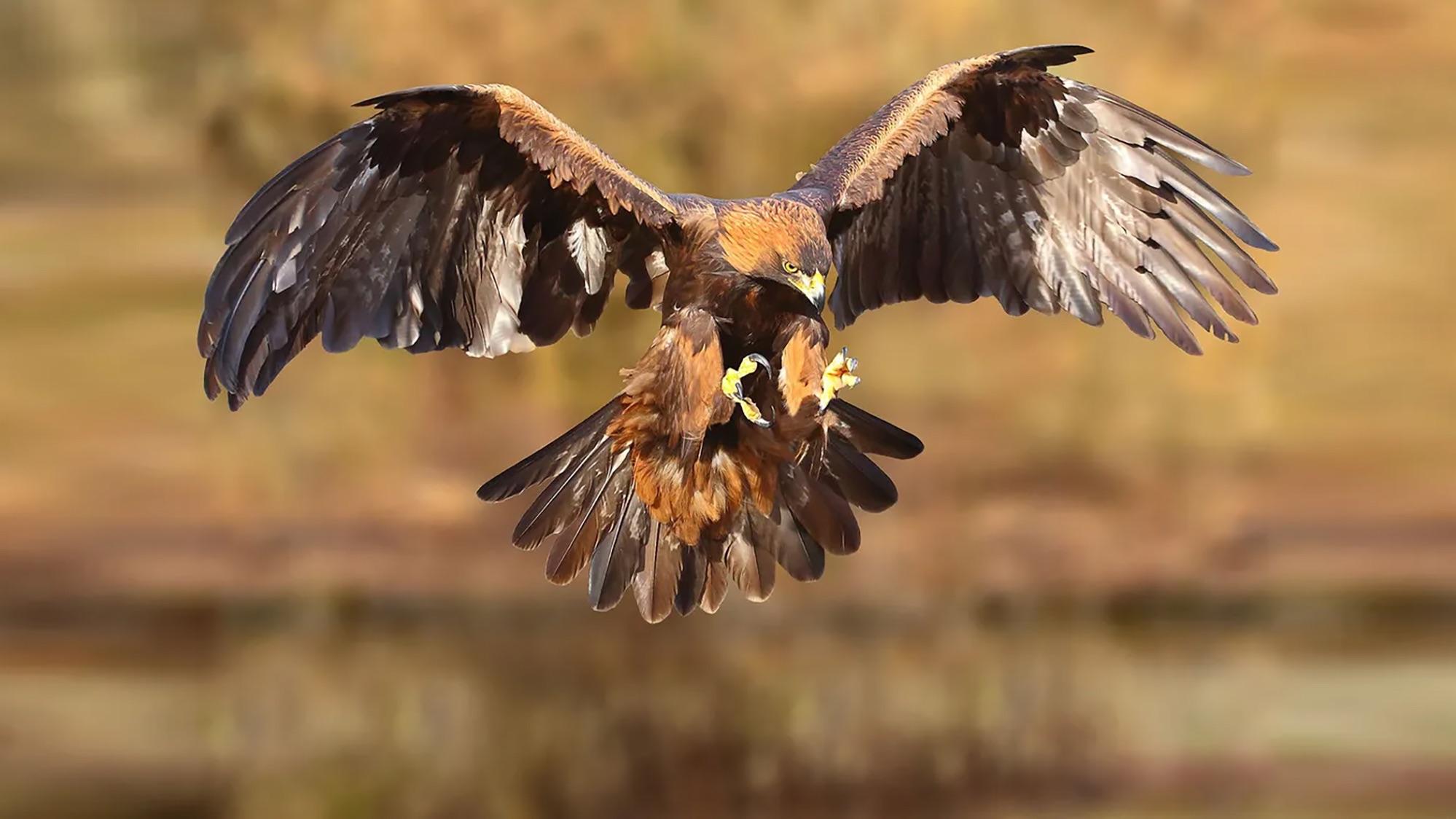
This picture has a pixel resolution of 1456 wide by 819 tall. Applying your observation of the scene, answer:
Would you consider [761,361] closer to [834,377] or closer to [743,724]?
[834,377]

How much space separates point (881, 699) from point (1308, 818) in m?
1.98

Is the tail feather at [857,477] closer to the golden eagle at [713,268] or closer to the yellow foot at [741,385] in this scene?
the golden eagle at [713,268]

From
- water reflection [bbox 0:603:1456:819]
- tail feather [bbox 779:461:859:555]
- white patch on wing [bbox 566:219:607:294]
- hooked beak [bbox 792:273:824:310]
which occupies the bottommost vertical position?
water reflection [bbox 0:603:1456:819]

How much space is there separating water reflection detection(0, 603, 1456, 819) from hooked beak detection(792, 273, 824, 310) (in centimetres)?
322

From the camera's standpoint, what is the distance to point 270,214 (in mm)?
4109

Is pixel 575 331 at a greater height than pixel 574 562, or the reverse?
pixel 575 331

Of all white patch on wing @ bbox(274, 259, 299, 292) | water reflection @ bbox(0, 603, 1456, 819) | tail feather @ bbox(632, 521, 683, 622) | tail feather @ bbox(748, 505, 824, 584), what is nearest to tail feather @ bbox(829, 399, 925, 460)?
tail feather @ bbox(748, 505, 824, 584)

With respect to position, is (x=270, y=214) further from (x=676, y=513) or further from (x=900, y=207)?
(x=900, y=207)

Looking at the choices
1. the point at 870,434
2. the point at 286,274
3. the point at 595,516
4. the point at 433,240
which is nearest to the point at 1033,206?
the point at 870,434

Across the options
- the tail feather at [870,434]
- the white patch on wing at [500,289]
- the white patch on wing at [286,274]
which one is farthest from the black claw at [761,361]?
the white patch on wing at [286,274]

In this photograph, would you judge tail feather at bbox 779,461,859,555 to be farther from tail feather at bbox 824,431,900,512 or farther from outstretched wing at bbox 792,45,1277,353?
outstretched wing at bbox 792,45,1277,353

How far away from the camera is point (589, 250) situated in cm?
457

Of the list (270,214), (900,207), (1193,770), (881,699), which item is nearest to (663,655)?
(881,699)

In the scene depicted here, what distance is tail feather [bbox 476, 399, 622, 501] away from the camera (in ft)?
14.0
